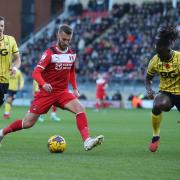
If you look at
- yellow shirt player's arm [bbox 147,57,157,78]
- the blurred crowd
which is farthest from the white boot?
the blurred crowd

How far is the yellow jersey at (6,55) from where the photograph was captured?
513 inches

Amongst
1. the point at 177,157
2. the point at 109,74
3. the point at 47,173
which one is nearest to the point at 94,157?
the point at 177,157

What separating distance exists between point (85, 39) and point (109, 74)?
588cm

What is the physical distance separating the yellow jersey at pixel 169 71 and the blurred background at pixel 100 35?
1006 inches

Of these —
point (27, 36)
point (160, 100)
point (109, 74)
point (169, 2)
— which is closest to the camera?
point (160, 100)

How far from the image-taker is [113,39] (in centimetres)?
4569

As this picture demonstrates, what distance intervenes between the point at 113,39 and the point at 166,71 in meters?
33.6

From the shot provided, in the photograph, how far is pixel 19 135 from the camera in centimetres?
1650

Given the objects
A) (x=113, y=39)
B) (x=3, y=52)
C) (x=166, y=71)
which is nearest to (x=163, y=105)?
(x=166, y=71)

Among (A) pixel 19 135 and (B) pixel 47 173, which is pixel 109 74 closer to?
(A) pixel 19 135

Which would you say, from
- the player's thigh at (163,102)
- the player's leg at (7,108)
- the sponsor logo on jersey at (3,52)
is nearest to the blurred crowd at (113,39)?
the player's leg at (7,108)

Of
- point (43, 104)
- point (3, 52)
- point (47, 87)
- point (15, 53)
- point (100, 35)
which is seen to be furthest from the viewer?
point (100, 35)

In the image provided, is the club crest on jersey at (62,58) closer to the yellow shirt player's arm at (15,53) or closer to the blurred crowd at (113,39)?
the yellow shirt player's arm at (15,53)

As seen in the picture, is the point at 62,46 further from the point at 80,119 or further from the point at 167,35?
the point at 167,35
